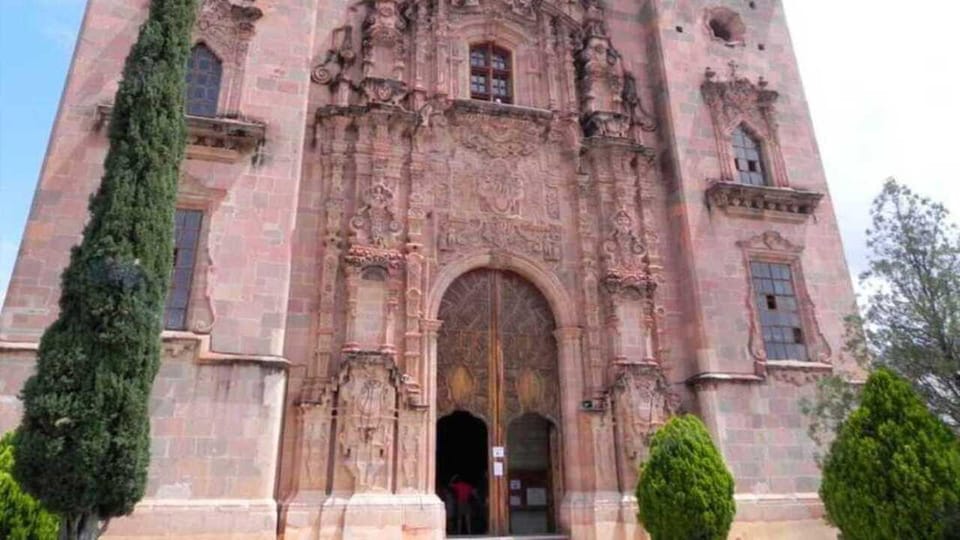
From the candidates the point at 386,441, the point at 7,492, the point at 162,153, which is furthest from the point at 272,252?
the point at 7,492

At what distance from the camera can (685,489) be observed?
10.3 m

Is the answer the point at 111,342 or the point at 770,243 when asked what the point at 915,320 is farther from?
the point at 111,342

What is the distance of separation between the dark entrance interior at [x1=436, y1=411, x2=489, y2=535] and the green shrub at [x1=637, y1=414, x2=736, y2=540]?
373 cm

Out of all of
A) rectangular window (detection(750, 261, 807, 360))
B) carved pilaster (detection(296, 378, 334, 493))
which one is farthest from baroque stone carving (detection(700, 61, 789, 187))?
carved pilaster (detection(296, 378, 334, 493))

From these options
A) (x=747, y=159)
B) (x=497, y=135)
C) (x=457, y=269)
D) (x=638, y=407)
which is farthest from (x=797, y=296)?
(x=457, y=269)

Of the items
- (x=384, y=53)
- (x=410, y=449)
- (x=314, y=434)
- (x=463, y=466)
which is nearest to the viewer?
(x=314, y=434)

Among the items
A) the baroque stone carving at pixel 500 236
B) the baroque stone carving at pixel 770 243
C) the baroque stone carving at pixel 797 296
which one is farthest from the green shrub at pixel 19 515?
the baroque stone carving at pixel 770 243

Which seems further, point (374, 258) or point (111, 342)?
point (374, 258)

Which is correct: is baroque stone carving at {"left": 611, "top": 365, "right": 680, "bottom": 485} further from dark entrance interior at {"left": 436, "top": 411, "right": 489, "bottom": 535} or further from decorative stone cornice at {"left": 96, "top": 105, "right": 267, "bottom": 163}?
decorative stone cornice at {"left": 96, "top": 105, "right": 267, "bottom": 163}

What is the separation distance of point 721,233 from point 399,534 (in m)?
9.37

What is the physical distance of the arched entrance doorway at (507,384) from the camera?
12758 mm

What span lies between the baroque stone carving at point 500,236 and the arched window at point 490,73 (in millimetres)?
3341

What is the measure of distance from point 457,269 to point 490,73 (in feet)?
Result: 17.2

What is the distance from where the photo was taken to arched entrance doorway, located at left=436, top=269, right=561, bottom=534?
12.8 metres
